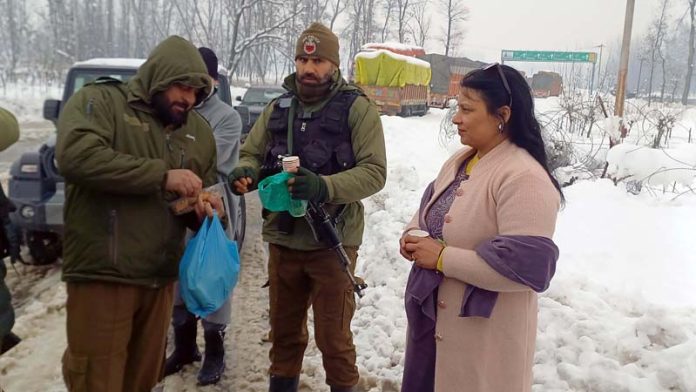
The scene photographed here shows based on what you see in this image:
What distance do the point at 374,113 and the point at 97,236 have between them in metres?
1.59

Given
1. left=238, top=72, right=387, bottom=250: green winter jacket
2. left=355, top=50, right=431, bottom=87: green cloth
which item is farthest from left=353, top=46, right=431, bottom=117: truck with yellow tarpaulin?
left=238, top=72, right=387, bottom=250: green winter jacket

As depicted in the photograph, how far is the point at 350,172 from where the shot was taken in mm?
2918

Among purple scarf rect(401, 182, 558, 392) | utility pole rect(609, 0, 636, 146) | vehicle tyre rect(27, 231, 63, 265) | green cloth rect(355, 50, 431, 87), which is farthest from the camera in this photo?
green cloth rect(355, 50, 431, 87)

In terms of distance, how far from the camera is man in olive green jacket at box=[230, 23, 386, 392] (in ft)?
9.87

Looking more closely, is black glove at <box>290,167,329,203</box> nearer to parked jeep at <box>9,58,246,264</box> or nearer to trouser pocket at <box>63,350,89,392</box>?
trouser pocket at <box>63,350,89,392</box>

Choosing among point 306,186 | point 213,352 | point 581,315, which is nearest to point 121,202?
point 306,186

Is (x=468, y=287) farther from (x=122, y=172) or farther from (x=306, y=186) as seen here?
(x=122, y=172)

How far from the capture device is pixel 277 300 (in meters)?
3.25

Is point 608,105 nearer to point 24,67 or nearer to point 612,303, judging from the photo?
point 612,303

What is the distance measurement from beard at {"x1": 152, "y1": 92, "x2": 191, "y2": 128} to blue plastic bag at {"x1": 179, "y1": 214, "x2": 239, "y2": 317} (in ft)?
1.61

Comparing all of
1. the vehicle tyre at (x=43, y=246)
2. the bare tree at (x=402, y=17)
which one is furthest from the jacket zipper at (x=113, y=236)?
the bare tree at (x=402, y=17)

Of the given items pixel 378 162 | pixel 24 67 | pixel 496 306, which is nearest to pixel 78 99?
pixel 378 162

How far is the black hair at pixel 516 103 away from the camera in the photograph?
2.14 m

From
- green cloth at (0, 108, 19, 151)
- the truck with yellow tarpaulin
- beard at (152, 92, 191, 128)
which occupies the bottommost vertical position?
green cloth at (0, 108, 19, 151)
